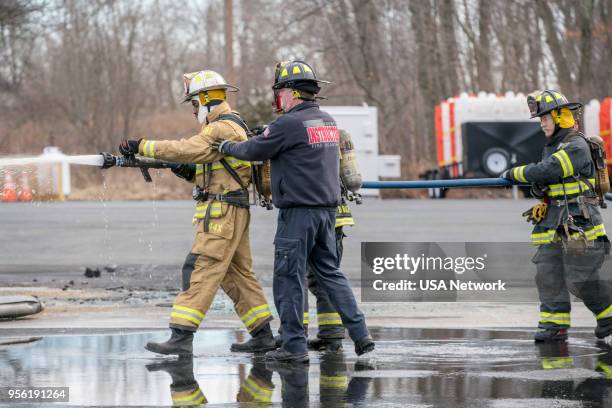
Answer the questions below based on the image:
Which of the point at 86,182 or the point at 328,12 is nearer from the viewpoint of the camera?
the point at 86,182

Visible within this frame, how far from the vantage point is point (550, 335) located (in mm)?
7988

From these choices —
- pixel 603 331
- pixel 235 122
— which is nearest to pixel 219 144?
pixel 235 122

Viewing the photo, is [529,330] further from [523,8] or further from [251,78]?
[251,78]

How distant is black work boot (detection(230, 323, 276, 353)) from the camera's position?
25.0 feet

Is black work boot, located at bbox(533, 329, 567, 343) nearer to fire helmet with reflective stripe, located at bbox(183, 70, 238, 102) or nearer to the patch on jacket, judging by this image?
the patch on jacket

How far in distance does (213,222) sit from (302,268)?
678mm

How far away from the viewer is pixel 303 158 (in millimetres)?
7020

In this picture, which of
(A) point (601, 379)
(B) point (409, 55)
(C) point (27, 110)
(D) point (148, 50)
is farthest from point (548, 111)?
(D) point (148, 50)

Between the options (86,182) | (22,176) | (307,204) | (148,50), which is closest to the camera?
(307,204)

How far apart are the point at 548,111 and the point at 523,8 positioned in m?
32.9

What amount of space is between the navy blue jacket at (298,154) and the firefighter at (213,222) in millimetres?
338

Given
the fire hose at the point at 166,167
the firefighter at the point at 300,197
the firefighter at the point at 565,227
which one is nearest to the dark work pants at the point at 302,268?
the firefighter at the point at 300,197

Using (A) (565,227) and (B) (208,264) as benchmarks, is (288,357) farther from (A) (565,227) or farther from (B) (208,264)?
(A) (565,227)

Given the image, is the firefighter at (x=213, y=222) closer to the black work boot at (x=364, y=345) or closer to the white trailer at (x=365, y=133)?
the black work boot at (x=364, y=345)
